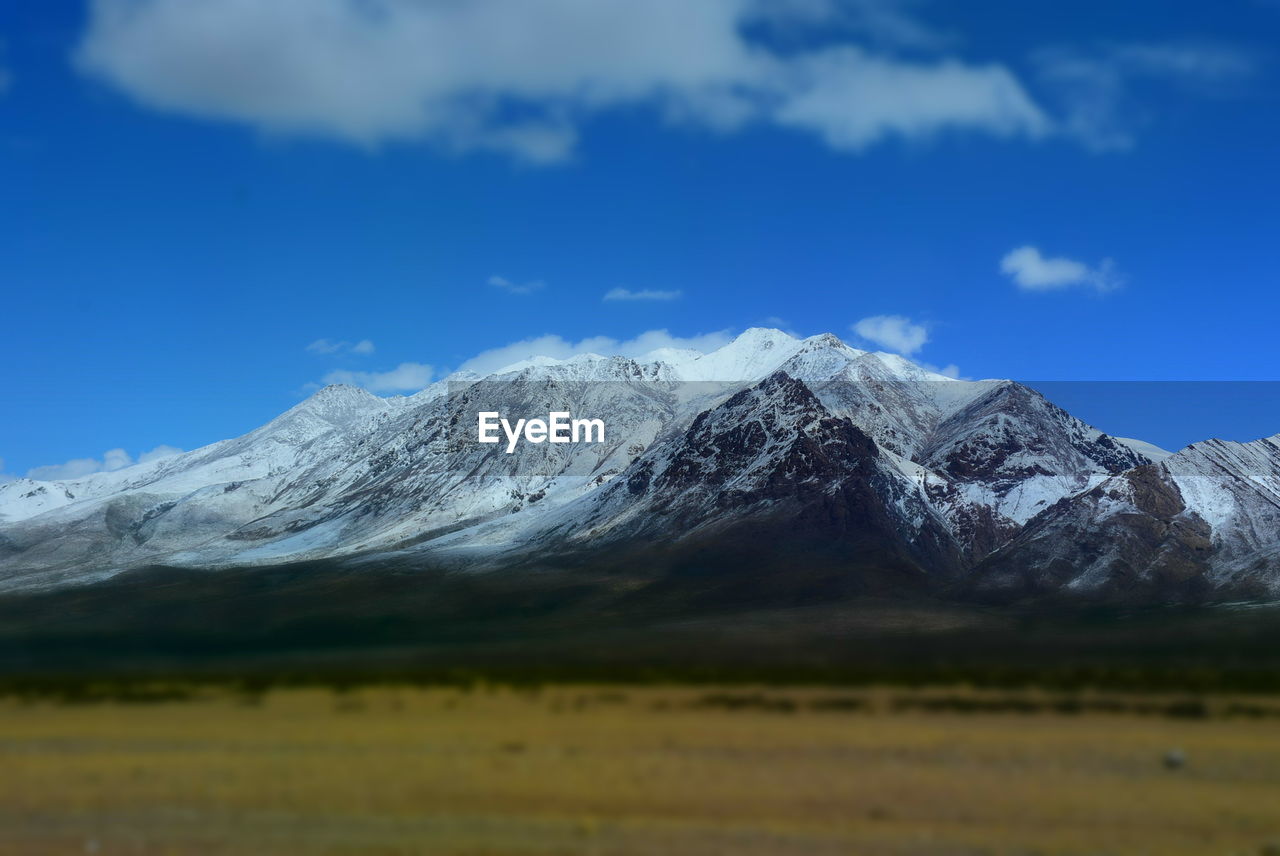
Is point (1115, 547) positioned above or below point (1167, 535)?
below

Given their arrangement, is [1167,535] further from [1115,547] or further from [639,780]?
[639,780]

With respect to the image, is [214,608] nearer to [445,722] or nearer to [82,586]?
[82,586]

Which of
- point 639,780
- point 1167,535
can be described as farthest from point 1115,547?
point 639,780

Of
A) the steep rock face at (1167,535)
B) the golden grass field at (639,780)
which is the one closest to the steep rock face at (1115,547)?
the steep rock face at (1167,535)

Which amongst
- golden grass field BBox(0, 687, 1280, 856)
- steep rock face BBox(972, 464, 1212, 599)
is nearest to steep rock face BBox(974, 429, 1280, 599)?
steep rock face BBox(972, 464, 1212, 599)

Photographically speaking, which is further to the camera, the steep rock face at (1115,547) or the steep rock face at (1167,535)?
the steep rock face at (1115,547)

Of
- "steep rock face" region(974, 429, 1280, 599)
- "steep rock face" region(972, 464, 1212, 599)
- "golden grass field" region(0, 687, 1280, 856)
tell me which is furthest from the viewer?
"steep rock face" region(972, 464, 1212, 599)

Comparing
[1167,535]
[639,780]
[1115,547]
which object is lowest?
[639,780]

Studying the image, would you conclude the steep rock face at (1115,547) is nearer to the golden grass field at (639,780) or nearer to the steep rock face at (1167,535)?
the steep rock face at (1167,535)

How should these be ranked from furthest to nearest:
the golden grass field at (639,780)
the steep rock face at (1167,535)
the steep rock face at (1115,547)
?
1. the steep rock face at (1115,547)
2. the steep rock face at (1167,535)
3. the golden grass field at (639,780)

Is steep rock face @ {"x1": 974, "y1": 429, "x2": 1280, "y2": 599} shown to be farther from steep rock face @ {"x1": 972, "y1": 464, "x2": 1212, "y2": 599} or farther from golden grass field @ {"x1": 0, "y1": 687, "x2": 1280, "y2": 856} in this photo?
golden grass field @ {"x1": 0, "y1": 687, "x2": 1280, "y2": 856}
